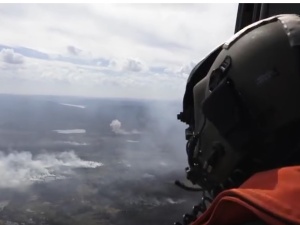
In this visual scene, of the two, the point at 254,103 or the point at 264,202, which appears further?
the point at 254,103

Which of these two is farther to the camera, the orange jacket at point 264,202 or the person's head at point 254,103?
the person's head at point 254,103

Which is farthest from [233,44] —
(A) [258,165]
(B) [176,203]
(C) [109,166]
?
(C) [109,166]

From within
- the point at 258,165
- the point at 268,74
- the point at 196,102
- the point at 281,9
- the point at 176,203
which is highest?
the point at 281,9

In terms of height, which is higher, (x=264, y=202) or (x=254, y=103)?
(x=254, y=103)

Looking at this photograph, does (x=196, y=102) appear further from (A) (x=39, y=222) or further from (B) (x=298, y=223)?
(A) (x=39, y=222)
